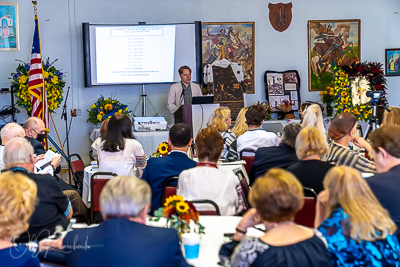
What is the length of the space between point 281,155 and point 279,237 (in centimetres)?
203

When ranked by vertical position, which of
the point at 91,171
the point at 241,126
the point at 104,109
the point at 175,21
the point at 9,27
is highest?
the point at 175,21

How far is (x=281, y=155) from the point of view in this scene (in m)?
3.78

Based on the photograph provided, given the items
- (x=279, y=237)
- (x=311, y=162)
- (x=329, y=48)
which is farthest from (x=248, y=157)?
(x=329, y=48)

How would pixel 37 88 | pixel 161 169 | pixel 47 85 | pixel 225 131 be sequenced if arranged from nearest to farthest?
pixel 161 169 → pixel 225 131 → pixel 37 88 → pixel 47 85

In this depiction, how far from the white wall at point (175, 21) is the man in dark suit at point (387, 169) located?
6.22 metres

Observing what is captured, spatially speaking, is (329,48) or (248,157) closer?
(248,157)

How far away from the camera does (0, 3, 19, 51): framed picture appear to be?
800cm

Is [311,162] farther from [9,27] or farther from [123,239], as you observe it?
[9,27]

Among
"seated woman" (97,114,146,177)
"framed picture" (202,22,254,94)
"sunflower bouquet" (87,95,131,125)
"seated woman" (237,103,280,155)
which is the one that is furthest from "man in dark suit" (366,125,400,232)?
Result: "framed picture" (202,22,254,94)

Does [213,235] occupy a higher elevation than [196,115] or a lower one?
lower

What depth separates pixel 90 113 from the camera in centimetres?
809

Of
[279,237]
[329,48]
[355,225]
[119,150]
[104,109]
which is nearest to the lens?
[279,237]

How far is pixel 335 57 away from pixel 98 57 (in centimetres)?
453

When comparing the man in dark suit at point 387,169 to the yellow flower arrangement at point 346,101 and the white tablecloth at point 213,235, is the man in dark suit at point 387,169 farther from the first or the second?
the yellow flower arrangement at point 346,101
